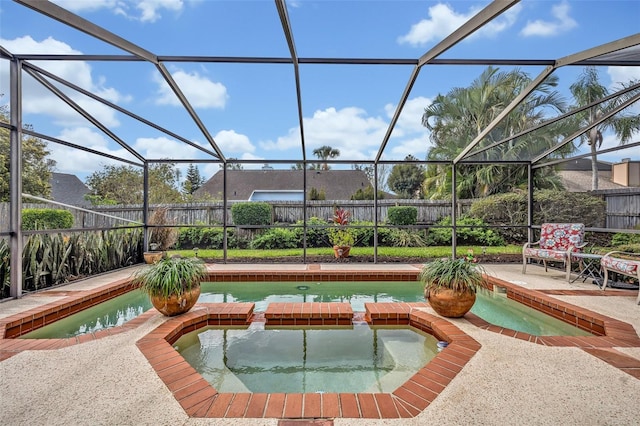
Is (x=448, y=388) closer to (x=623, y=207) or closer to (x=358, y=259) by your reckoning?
(x=358, y=259)

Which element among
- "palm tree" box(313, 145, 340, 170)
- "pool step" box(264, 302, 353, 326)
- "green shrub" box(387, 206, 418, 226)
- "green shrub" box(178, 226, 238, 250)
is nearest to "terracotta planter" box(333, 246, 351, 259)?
"green shrub" box(387, 206, 418, 226)

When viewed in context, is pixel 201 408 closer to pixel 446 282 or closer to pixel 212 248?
pixel 446 282

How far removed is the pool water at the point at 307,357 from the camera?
253 cm

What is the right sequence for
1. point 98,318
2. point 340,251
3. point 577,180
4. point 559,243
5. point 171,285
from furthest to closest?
point 577,180 < point 340,251 < point 559,243 < point 98,318 < point 171,285

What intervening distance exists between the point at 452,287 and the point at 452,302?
17 centimetres

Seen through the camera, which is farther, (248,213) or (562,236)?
(248,213)

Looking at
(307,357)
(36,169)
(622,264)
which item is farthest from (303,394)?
(36,169)

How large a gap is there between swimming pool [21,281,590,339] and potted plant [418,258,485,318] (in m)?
0.70

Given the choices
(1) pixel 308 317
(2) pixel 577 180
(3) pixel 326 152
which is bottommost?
(1) pixel 308 317

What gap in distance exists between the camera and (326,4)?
15.4ft

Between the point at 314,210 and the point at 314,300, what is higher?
the point at 314,210

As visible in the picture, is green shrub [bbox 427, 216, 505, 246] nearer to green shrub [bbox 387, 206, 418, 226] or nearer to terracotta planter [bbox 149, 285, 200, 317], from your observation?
green shrub [bbox 387, 206, 418, 226]

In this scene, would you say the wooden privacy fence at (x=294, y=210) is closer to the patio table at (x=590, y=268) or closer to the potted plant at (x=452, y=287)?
the patio table at (x=590, y=268)

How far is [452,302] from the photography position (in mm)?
3549
